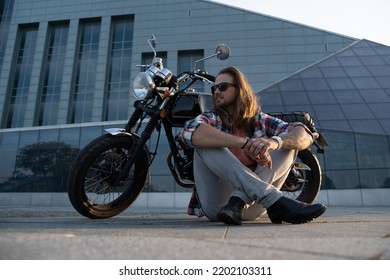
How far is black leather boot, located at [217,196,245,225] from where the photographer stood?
5.28 ft

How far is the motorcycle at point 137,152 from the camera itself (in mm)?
2186

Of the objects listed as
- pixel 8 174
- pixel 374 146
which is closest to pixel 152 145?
pixel 374 146

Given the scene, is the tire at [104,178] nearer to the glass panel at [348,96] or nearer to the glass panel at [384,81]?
the glass panel at [348,96]

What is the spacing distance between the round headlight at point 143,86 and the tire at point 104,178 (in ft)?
1.33

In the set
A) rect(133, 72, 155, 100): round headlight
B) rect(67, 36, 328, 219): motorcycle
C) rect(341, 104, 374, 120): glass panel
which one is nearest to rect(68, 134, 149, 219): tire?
rect(67, 36, 328, 219): motorcycle

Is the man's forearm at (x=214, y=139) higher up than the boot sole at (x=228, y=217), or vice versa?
the man's forearm at (x=214, y=139)

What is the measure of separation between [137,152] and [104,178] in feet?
1.15

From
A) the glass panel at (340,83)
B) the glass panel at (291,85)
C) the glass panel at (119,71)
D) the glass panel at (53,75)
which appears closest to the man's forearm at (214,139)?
the glass panel at (291,85)

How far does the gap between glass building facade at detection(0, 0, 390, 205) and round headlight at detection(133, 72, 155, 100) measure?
12490 mm

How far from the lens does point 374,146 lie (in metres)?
12.0

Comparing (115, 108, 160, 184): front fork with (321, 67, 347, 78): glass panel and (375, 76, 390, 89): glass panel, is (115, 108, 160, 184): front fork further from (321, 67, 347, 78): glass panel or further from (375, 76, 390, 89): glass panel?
(321, 67, 347, 78): glass panel

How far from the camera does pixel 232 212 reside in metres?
1.63

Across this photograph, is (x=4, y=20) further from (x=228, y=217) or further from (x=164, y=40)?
(x=228, y=217)

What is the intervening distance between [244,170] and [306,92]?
47.3ft
